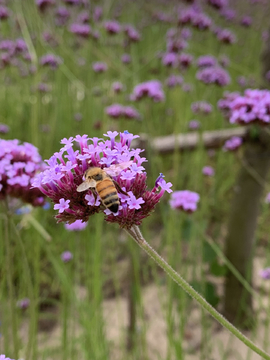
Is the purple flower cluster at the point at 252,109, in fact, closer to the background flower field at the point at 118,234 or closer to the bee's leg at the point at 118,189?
the background flower field at the point at 118,234

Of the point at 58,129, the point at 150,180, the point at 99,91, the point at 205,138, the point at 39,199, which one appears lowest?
the point at 39,199

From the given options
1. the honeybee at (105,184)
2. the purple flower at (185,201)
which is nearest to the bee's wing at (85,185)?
the honeybee at (105,184)

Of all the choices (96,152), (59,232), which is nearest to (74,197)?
(96,152)

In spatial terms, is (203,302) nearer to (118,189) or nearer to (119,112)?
(118,189)

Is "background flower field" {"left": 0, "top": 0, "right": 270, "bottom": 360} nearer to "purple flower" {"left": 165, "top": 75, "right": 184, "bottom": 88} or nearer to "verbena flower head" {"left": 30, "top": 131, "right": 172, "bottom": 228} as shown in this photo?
"purple flower" {"left": 165, "top": 75, "right": 184, "bottom": 88}

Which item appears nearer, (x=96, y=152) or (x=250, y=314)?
(x=96, y=152)

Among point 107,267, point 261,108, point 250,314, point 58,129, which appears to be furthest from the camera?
point 58,129

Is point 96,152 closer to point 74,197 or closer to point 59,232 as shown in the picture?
point 74,197
